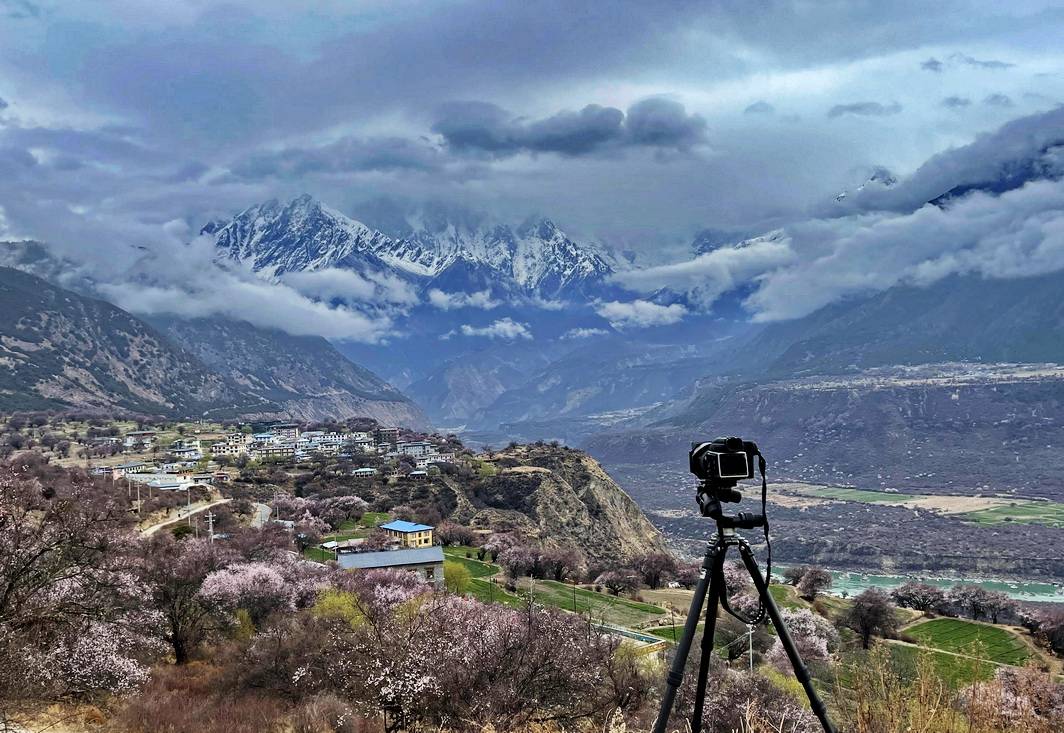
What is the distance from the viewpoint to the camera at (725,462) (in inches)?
212

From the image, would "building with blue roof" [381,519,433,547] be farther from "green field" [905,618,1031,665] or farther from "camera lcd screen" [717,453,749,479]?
"camera lcd screen" [717,453,749,479]

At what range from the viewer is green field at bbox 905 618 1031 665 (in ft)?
128

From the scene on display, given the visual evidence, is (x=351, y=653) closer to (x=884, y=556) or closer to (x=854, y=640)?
(x=854, y=640)

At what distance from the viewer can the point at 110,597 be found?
2075 cm

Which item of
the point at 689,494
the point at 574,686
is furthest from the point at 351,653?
the point at 689,494

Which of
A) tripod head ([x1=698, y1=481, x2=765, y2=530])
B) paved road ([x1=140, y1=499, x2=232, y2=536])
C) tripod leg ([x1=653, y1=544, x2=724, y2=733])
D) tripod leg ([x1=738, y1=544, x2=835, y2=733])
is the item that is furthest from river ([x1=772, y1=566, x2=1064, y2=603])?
tripod head ([x1=698, y1=481, x2=765, y2=530])

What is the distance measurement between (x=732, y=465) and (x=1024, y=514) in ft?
505

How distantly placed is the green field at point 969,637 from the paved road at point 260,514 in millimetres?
41644

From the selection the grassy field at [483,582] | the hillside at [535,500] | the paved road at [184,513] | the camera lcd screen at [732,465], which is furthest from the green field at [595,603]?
the camera lcd screen at [732,465]

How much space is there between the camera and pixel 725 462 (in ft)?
17.8

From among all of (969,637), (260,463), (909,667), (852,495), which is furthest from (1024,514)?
(909,667)

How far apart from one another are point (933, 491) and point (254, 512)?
15188 centimetres

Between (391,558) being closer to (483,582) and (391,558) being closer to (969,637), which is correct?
(483,582)

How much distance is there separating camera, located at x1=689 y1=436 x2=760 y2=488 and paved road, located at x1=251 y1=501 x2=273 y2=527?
2000 inches
